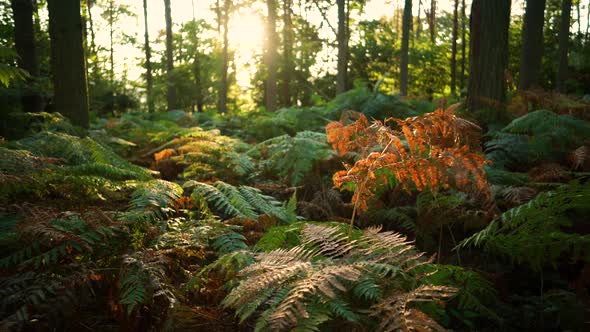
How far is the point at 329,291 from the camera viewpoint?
1.51 metres

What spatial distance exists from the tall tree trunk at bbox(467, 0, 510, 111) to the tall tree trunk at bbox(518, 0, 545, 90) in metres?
4.91

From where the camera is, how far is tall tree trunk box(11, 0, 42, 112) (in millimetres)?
6441

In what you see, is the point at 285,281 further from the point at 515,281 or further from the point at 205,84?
the point at 205,84

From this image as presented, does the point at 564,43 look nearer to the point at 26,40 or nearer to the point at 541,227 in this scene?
the point at 541,227

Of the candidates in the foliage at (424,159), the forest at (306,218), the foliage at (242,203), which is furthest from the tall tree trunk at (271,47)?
the foliage at (424,159)

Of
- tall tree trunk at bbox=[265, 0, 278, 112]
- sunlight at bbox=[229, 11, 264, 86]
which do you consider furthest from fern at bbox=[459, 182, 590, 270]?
sunlight at bbox=[229, 11, 264, 86]

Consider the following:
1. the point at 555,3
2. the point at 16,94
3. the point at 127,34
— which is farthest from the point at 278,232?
the point at 127,34

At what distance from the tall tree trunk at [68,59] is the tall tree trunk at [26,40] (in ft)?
4.29

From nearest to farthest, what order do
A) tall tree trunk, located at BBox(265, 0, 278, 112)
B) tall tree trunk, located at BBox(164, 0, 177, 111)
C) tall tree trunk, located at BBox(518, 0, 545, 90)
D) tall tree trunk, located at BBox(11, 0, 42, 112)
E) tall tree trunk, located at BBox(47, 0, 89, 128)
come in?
1. tall tree trunk, located at BBox(47, 0, 89, 128)
2. tall tree trunk, located at BBox(11, 0, 42, 112)
3. tall tree trunk, located at BBox(518, 0, 545, 90)
4. tall tree trunk, located at BBox(265, 0, 278, 112)
5. tall tree trunk, located at BBox(164, 0, 177, 111)

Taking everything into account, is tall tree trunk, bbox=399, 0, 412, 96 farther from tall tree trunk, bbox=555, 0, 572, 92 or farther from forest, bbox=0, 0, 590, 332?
forest, bbox=0, 0, 590, 332

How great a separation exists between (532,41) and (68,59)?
10.6 m

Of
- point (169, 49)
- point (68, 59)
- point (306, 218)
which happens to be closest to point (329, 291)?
point (306, 218)

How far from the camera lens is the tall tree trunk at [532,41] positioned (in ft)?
34.1

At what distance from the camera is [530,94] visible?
19.6 feet
